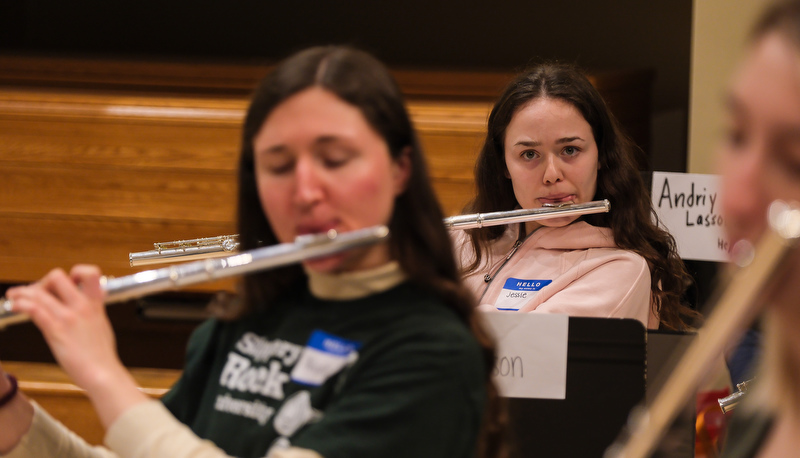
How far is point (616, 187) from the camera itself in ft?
5.75

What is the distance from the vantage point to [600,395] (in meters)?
1.22

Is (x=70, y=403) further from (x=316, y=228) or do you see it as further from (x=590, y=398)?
(x=316, y=228)

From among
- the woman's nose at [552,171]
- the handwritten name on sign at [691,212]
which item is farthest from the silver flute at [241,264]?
the handwritten name on sign at [691,212]

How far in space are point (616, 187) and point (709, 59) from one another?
84 centimetres

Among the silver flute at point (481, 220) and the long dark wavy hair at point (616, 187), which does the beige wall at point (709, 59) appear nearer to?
the long dark wavy hair at point (616, 187)

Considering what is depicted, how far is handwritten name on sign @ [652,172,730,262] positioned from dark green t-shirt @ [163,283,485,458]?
136cm

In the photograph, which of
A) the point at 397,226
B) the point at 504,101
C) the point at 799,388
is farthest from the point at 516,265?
the point at 799,388

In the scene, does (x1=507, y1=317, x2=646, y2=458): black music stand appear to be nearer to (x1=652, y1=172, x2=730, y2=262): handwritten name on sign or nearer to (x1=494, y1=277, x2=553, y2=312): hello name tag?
(x1=494, y1=277, x2=553, y2=312): hello name tag

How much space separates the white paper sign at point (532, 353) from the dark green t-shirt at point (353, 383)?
488 millimetres

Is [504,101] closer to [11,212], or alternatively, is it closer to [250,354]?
[250,354]

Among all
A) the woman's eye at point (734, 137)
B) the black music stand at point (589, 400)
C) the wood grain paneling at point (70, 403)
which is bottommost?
the wood grain paneling at point (70, 403)

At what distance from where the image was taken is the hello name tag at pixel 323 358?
2.41 ft

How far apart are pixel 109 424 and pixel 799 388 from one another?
20.3 inches

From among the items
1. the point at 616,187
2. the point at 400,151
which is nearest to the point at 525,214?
the point at 616,187
